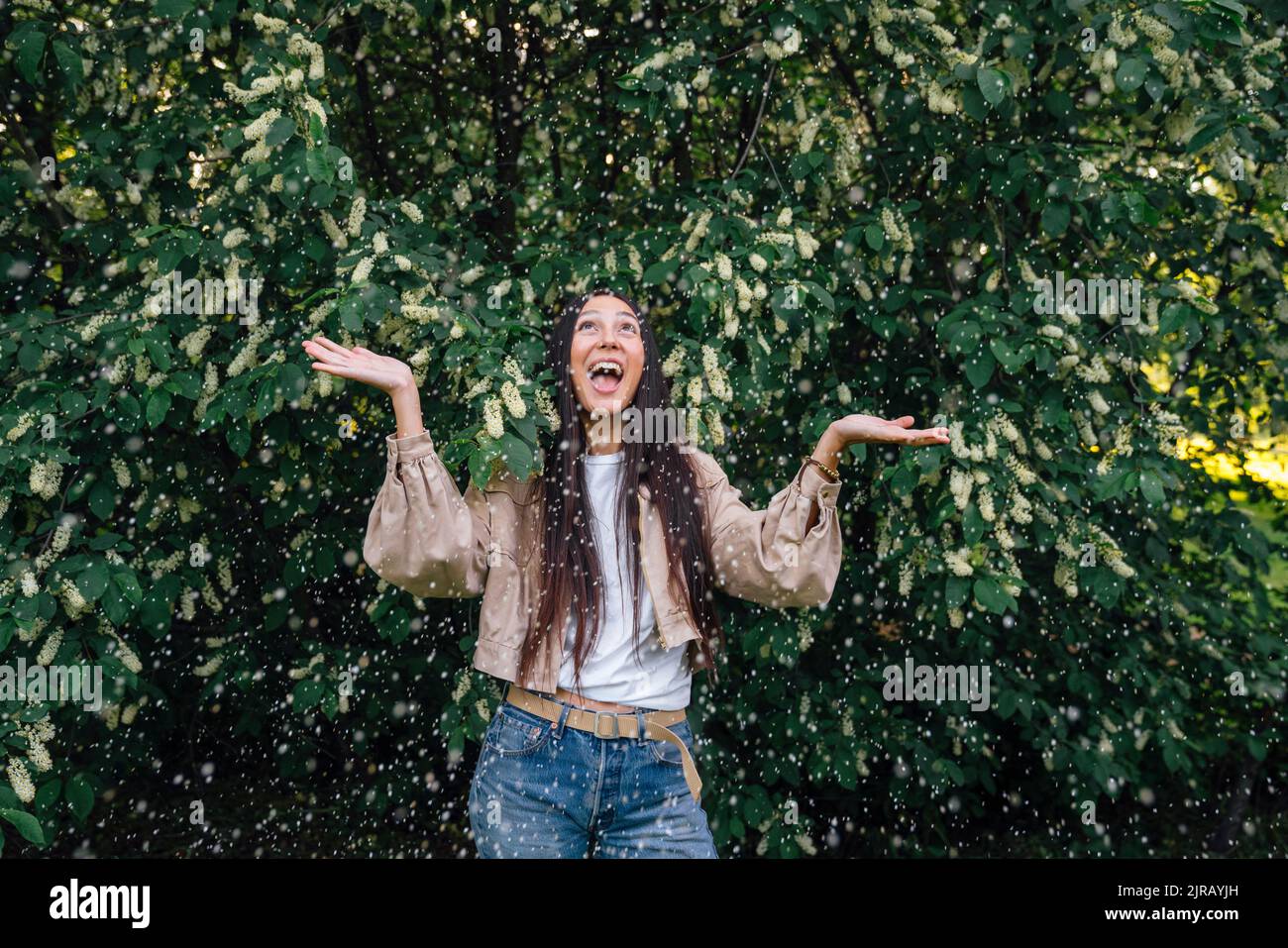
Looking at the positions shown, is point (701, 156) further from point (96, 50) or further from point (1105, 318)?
point (96, 50)

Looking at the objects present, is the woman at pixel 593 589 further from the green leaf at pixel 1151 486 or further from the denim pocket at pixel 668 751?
the green leaf at pixel 1151 486

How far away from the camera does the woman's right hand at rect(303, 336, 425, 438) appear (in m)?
2.10

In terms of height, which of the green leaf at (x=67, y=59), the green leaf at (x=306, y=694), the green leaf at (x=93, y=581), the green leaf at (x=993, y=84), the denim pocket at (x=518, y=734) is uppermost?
the green leaf at (x=67, y=59)

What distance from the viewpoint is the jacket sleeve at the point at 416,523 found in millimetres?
2062

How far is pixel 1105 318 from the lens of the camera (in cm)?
414

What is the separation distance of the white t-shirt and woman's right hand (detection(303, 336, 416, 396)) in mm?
515

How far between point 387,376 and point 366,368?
0.16 ft

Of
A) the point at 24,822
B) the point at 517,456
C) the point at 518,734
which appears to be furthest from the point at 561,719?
the point at 24,822

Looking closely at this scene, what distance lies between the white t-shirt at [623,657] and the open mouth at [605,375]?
0.32 m

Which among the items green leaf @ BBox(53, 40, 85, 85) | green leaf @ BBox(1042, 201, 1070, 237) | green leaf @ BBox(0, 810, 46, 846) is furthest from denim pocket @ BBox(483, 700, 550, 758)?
green leaf @ BBox(53, 40, 85, 85)

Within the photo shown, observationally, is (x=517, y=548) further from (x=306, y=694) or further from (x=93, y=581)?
(x=306, y=694)

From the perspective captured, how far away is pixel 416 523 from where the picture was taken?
2.06m

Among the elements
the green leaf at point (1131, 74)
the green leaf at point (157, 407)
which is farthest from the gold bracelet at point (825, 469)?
the green leaf at point (157, 407)

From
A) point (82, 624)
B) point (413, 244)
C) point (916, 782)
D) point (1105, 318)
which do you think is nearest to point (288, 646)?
point (82, 624)
